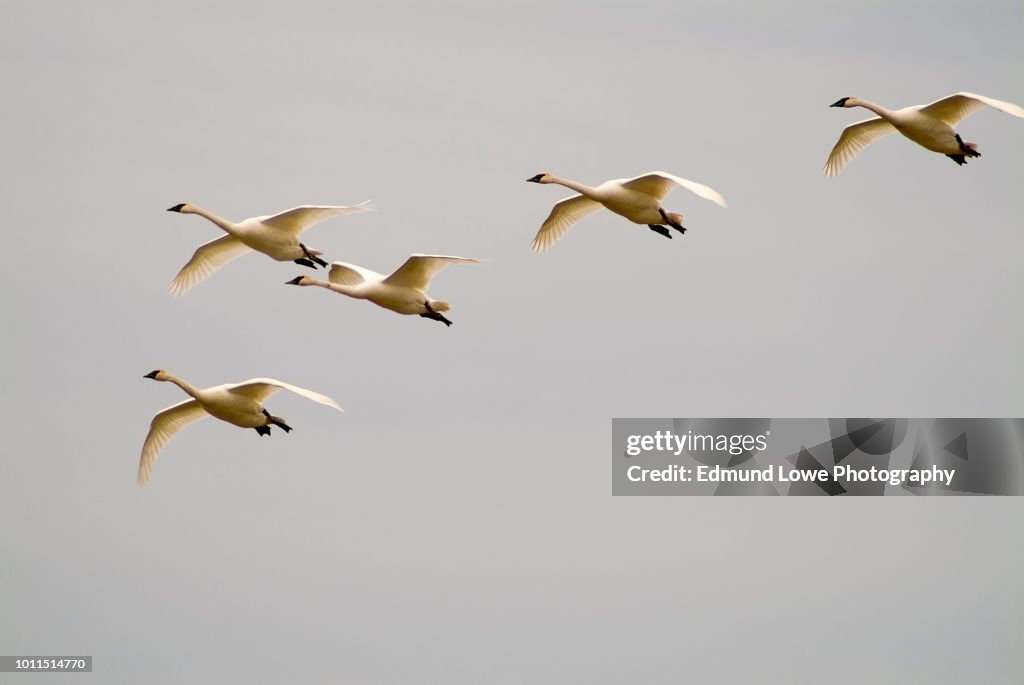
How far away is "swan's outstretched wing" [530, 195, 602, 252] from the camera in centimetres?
5897

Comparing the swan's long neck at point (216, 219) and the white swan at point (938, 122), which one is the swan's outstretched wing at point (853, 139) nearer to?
the white swan at point (938, 122)

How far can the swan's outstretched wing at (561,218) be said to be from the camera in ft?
193

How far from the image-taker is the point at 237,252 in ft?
195

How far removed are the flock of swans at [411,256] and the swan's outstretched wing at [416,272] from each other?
20mm

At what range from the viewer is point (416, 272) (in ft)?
180

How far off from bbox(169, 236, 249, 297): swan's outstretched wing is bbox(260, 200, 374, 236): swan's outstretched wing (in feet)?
9.42

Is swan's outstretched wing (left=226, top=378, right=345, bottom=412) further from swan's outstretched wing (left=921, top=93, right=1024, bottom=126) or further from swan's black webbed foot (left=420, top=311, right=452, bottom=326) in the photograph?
swan's outstretched wing (left=921, top=93, right=1024, bottom=126)

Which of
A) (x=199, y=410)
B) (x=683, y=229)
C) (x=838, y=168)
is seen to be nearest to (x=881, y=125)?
(x=838, y=168)

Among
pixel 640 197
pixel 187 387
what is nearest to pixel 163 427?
pixel 187 387

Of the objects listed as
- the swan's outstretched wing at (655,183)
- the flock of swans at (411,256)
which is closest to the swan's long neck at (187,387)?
the flock of swans at (411,256)

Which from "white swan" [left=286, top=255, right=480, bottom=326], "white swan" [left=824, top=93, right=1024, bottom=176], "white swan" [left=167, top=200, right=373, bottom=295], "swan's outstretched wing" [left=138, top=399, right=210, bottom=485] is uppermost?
"white swan" [left=824, top=93, right=1024, bottom=176]

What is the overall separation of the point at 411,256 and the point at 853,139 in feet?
36.6

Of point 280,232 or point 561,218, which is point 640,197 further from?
point 280,232

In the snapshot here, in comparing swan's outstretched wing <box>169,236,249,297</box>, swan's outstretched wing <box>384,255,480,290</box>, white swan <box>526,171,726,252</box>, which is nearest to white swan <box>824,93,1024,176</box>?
white swan <box>526,171,726,252</box>
